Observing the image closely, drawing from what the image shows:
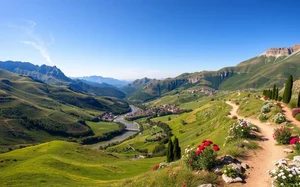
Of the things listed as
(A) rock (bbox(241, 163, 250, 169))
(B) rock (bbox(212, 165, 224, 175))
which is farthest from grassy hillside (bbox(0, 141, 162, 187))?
(A) rock (bbox(241, 163, 250, 169))

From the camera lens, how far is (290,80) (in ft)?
245

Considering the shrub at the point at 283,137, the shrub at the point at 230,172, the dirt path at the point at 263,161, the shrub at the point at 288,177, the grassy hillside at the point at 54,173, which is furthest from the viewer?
the grassy hillside at the point at 54,173

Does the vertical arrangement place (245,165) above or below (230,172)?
below

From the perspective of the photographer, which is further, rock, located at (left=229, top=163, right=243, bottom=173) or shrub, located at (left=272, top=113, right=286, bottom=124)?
shrub, located at (left=272, top=113, right=286, bottom=124)

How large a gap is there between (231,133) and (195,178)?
64.7 ft

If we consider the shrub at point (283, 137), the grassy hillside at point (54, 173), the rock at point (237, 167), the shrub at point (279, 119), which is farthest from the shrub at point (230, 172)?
the grassy hillside at point (54, 173)

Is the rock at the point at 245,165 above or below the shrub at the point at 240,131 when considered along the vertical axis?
below

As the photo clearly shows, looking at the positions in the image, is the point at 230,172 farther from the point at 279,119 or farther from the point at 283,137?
the point at 279,119

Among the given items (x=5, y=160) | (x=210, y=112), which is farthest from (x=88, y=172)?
(x=210, y=112)

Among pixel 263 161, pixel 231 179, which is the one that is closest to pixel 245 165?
pixel 263 161

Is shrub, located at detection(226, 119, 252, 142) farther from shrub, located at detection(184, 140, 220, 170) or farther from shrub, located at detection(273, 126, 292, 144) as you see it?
shrub, located at detection(184, 140, 220, 170)

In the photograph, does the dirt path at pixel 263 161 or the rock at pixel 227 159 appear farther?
the rock at pixel 227 159

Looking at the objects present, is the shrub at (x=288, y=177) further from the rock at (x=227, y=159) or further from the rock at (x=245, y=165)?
the rock at (x=227, y=159)

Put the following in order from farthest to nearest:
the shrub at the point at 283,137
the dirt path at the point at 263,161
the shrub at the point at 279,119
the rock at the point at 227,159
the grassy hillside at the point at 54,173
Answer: the grassy hillside at the point at 54,173, the shrub at the point at 279,119, the shrub at the point at 283,137, the rock at the point at 227,159, the dirt path at the point at 263,161
